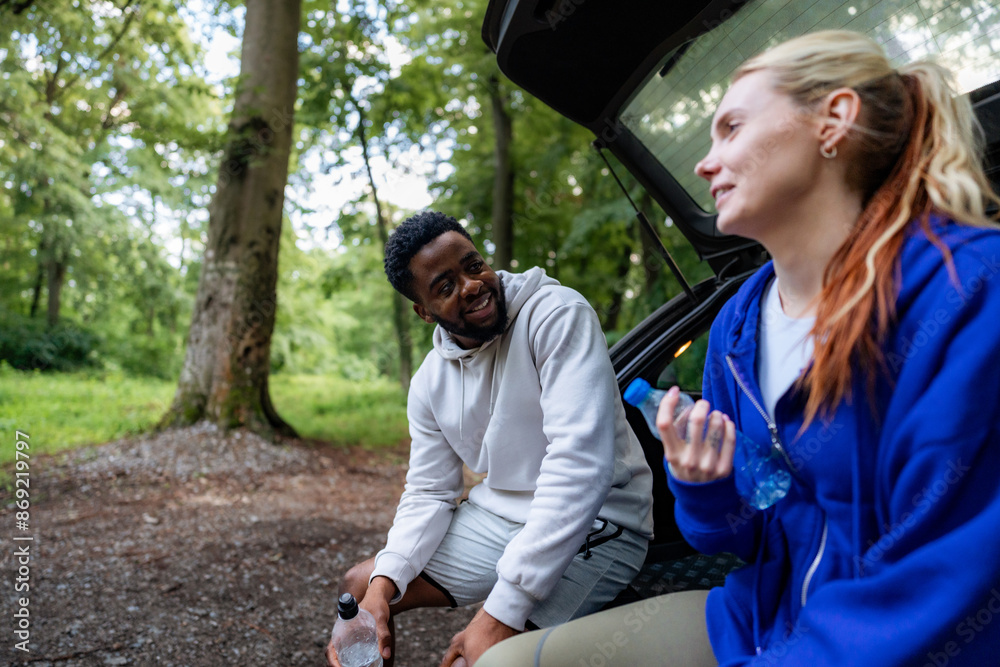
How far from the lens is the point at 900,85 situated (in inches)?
45.2

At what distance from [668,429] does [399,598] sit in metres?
1.19

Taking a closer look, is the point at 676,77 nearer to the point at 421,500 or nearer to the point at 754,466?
the point at 754,466

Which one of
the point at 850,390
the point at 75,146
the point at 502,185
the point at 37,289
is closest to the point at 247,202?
the point at 502,185

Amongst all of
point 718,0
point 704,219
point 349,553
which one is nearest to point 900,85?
point 718,0

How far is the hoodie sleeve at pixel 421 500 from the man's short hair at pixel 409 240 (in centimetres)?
34

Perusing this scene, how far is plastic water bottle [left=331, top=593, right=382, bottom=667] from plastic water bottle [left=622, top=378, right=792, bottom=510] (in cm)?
105

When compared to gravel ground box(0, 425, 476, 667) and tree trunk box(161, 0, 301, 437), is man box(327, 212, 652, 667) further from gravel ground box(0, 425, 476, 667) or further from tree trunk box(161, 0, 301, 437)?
tree trunk box(161, 0, 301, 437)

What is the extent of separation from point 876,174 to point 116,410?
1186cm

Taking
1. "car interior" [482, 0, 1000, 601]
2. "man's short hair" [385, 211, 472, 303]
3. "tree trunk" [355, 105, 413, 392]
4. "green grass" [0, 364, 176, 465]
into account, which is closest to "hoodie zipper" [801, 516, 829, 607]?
"car interior" [482, 0, 1000, 601]

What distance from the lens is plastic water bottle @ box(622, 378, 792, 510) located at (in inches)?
46.9

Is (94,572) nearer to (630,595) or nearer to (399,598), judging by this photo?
(399,598)

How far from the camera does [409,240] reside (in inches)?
77.1

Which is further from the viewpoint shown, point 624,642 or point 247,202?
point 247,202

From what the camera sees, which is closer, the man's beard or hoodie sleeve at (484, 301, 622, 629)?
hoodie sleeve at (484, 301, 622, 629)
